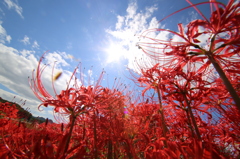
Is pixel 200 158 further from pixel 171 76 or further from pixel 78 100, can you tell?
pixel 78 100

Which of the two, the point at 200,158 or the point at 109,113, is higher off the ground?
the point at 109,113

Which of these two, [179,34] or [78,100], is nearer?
[179,34]

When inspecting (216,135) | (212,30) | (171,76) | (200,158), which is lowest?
(200,158)

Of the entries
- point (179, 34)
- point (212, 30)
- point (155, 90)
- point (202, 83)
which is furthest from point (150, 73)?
point (212, 30)

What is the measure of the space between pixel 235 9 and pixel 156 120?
3.70 m

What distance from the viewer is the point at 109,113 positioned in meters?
3.55

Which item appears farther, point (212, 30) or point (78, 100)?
point (78, 100)

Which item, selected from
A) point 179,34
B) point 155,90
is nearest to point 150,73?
point 155,90

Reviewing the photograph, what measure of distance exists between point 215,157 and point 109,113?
2.64 meters

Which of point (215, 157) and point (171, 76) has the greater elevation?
point (171, 76)

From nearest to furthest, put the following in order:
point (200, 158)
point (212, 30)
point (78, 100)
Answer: point (200, 158) → point (212, 30) → point (78, 100)

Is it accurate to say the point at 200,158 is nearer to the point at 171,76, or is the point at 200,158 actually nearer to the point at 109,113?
the point at 171,76

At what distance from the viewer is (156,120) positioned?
432 centimetres

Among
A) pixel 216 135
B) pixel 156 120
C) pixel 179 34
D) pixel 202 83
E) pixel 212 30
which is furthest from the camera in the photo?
pixel 156 120
